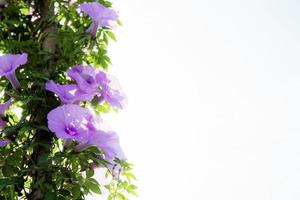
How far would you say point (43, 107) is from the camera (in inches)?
72.7

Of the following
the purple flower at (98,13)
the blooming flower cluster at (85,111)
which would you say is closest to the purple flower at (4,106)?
the blooming flower cluster at (85,111)

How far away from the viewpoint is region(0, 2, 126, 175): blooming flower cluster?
5.43ft

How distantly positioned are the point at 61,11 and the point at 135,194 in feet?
3.05

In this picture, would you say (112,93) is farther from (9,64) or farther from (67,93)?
(9,64)

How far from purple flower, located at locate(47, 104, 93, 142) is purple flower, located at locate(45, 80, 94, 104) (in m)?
0.07

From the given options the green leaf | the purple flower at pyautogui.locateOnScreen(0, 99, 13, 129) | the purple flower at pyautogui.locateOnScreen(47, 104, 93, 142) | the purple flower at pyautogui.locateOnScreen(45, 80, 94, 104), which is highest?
the purple flower at pyautogui.locateOnScreen(45, 80, 94, 104)

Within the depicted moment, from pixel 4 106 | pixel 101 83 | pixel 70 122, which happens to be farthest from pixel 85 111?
pixel 4 106

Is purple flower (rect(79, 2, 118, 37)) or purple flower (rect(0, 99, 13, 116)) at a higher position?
purple flower (rect(79, 2, 118, 37))

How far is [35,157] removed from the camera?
1771 millimetres

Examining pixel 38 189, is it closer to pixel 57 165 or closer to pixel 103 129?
pixel 57 165

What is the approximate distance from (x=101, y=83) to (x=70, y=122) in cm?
26

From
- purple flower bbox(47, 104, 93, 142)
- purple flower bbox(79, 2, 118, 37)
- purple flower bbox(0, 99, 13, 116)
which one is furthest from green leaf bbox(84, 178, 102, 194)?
purple flower bbox(79, 2, 118, 37)

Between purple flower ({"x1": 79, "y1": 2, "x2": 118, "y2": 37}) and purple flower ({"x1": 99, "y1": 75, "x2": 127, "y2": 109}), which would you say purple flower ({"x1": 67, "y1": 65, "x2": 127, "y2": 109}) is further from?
purple flower ({"x1": 79, "y1": 2, "x2": 118, "y2": 37})

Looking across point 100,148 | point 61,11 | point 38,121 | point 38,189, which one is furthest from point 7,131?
point 61,11
